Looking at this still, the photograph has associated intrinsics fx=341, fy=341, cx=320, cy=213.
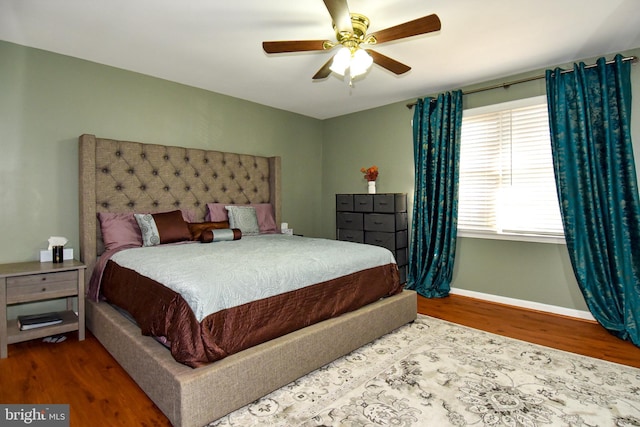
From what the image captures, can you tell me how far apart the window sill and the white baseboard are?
588mm

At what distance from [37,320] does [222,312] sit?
A: 5.71 ft

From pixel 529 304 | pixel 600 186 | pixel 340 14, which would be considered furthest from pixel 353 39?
pixel 529 304

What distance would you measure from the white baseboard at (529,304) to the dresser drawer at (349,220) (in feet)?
4.21

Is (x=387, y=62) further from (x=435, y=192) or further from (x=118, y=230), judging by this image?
(x=118, y=230)

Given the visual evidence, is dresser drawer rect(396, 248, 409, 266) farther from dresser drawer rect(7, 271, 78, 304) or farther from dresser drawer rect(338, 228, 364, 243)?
dresser drawer rect(7, 271, 78, 304)

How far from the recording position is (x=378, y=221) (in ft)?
12.9

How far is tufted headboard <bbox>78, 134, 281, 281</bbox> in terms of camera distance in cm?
278

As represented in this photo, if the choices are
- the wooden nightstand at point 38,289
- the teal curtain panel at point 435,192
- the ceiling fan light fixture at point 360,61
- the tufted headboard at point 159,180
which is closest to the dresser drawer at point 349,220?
the teal curtain panel at point 435,192

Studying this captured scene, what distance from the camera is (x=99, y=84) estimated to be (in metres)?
2.98

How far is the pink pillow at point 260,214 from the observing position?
11.6 ft

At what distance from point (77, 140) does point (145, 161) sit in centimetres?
53

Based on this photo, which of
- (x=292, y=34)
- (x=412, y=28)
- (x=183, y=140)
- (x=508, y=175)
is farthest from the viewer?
(x=183, y=140)

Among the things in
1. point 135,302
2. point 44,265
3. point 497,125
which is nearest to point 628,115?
point 497,125

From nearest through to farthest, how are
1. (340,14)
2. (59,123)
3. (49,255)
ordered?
(340,14)
(49,255)
(59,123)
